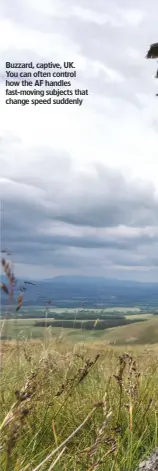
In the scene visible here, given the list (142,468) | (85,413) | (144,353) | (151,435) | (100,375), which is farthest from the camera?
(144,353)

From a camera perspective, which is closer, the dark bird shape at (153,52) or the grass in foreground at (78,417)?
the grass in foreground at (78,417)

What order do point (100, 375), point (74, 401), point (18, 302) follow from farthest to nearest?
point (100, 375) < point (74, 401) < point (18, 302)

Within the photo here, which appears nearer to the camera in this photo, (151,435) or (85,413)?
(151,435)

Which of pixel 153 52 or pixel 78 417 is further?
pixel 153 52

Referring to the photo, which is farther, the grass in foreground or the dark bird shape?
the dark bird shape

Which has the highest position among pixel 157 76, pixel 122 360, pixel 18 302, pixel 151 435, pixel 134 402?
pixel 157 76

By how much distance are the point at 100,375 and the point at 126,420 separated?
2894mm

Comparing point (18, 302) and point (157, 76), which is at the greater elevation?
point (157, 76)

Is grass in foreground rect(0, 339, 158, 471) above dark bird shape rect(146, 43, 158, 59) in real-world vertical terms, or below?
below

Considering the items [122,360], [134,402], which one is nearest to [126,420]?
[134,402]

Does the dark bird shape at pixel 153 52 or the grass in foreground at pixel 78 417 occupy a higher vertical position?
the dark bird shape at pixel 153 52

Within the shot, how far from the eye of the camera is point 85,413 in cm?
654

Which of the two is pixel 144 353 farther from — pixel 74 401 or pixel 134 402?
pixel 134 402

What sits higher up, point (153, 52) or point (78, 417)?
point (153, 52)
